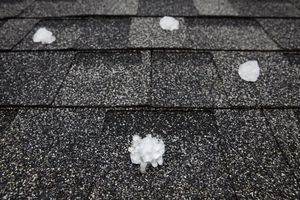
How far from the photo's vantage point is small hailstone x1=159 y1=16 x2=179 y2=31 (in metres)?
2.20

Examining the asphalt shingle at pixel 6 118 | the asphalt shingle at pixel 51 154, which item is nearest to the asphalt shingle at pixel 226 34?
the asphalt shingle at pixel 51 154

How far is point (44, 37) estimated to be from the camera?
2.07 metres

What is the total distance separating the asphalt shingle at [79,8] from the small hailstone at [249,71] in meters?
1.10

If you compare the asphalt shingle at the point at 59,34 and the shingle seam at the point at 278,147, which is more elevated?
the asphalt shingle at the point at 59,34

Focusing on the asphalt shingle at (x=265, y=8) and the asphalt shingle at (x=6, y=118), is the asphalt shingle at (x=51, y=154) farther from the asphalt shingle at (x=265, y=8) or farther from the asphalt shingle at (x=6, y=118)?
the asphalt shingle at (x=265, y=8)

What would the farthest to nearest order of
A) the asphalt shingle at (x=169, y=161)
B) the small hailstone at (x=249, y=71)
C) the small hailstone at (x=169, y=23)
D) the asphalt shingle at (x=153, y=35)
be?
1. the small hailstone at (x=169, y=23)
2. the asphalt shingle at (x=153, y=35)
3. the small hailstone at (x=249, y=71)
4. the asphalt shingle at (x=169, y=161)

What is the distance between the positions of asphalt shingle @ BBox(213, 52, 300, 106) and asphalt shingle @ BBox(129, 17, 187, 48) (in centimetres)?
33

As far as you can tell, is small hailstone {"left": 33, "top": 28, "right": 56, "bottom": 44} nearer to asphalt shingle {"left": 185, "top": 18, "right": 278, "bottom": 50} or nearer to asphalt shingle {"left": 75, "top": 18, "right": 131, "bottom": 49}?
asphalt shingle {"left": 75, "top": 18, "right": 131, "bottom": 49}

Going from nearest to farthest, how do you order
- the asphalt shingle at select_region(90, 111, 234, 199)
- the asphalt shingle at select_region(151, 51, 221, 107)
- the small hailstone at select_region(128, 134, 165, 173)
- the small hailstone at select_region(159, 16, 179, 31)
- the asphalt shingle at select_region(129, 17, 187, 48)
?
1. the asphalt shingle at select_region(90, 111, 234, 199)
2. the small hailstone at select_region(128, 134, 165, 173)
3. the asphalt shingle at select_region(151, 51, 221, 107)
4. the asphalt shingle at select_region(129, 17, 187, 48)
5. the small hailstone at select_region(159, 16, 179, 31)

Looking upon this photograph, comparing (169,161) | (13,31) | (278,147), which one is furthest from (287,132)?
(13,31)

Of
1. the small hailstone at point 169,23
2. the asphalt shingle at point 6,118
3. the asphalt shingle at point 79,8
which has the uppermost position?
the asphalt shingle at point 79,8

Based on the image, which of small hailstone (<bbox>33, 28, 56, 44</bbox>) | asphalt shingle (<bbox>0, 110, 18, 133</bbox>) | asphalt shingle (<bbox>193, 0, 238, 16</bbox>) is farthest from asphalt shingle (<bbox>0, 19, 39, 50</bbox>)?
asphalt shingle (<bbox>193, 0, 238, 16</bbox>)

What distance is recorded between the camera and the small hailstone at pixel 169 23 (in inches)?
86.5

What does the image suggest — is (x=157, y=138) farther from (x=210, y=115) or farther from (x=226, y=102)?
(x=226, y=102)
